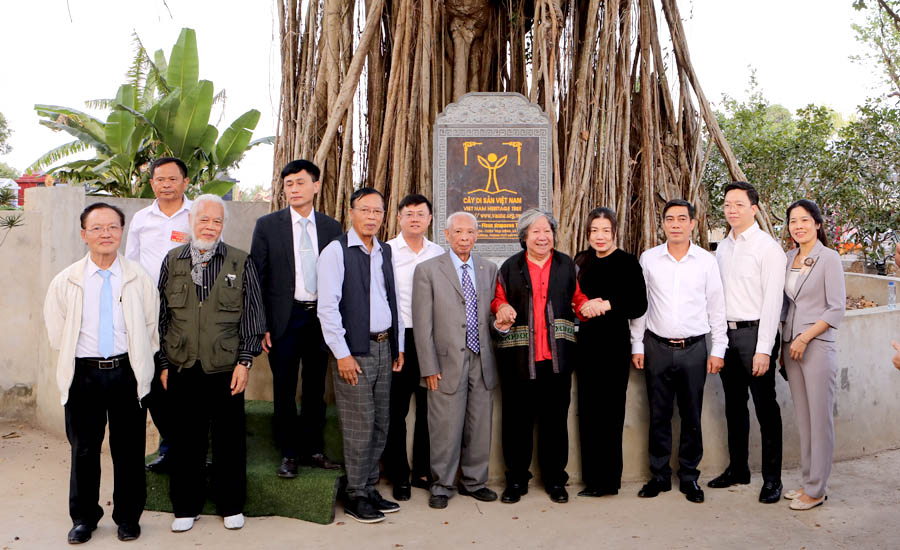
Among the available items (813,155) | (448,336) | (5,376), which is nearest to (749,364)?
(448,336)

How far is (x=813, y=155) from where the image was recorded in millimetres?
8203

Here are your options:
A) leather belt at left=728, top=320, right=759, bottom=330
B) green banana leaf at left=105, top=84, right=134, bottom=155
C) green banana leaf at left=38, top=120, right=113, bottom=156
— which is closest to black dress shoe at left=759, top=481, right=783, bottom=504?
leather belt at left=728, top=320, right=759, bottom=330

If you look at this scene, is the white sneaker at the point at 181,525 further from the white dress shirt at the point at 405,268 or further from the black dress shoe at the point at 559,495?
the black dress shoe at the point at 559,495

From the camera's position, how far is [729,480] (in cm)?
376

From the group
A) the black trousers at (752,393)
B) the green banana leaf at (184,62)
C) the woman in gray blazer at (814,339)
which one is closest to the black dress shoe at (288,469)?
the black trousers at (752,393)

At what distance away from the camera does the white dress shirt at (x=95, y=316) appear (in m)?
3.02

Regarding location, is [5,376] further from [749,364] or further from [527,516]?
[749,364]

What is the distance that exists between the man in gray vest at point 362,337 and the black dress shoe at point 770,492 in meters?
1.69

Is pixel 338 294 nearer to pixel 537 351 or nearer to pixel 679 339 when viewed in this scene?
pixel 537 351

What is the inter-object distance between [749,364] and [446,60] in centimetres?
357

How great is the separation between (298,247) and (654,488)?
6.63 ft

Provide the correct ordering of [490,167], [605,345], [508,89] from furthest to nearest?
[508,89] → [490,167] → [605,345]

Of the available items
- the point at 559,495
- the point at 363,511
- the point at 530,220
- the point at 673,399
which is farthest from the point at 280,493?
the point at 673,399

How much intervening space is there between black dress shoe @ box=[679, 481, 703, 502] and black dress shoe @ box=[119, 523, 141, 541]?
7.99 feet
